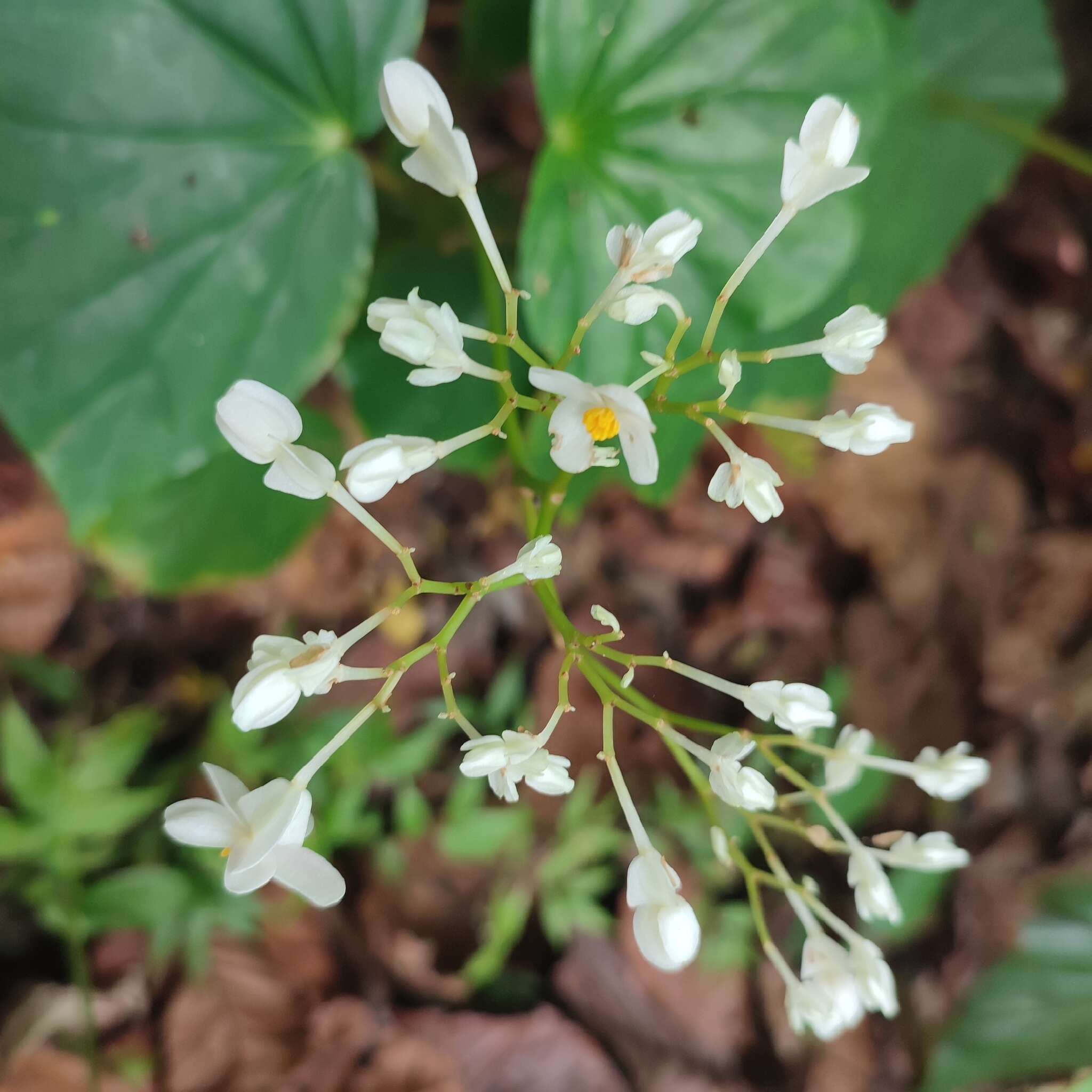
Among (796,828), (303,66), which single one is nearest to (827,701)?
(796,828)

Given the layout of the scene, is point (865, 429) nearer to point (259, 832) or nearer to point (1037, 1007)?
point (259, 832)

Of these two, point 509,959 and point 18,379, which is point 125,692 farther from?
point 509,959

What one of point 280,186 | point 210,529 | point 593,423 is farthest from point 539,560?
point 210,529

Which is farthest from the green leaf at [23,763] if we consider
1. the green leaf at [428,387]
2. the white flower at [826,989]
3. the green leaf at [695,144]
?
the white flower at [826,989]

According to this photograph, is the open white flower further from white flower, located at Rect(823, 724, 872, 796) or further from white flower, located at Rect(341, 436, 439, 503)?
white flower, located at Rect(823, 724, 872, 796)

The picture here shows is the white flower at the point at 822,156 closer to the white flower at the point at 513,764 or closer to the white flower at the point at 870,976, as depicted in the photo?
the white flower at the point at 513,764

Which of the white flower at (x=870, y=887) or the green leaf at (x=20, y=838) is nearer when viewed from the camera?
the white flower at (x=870, y=887)
